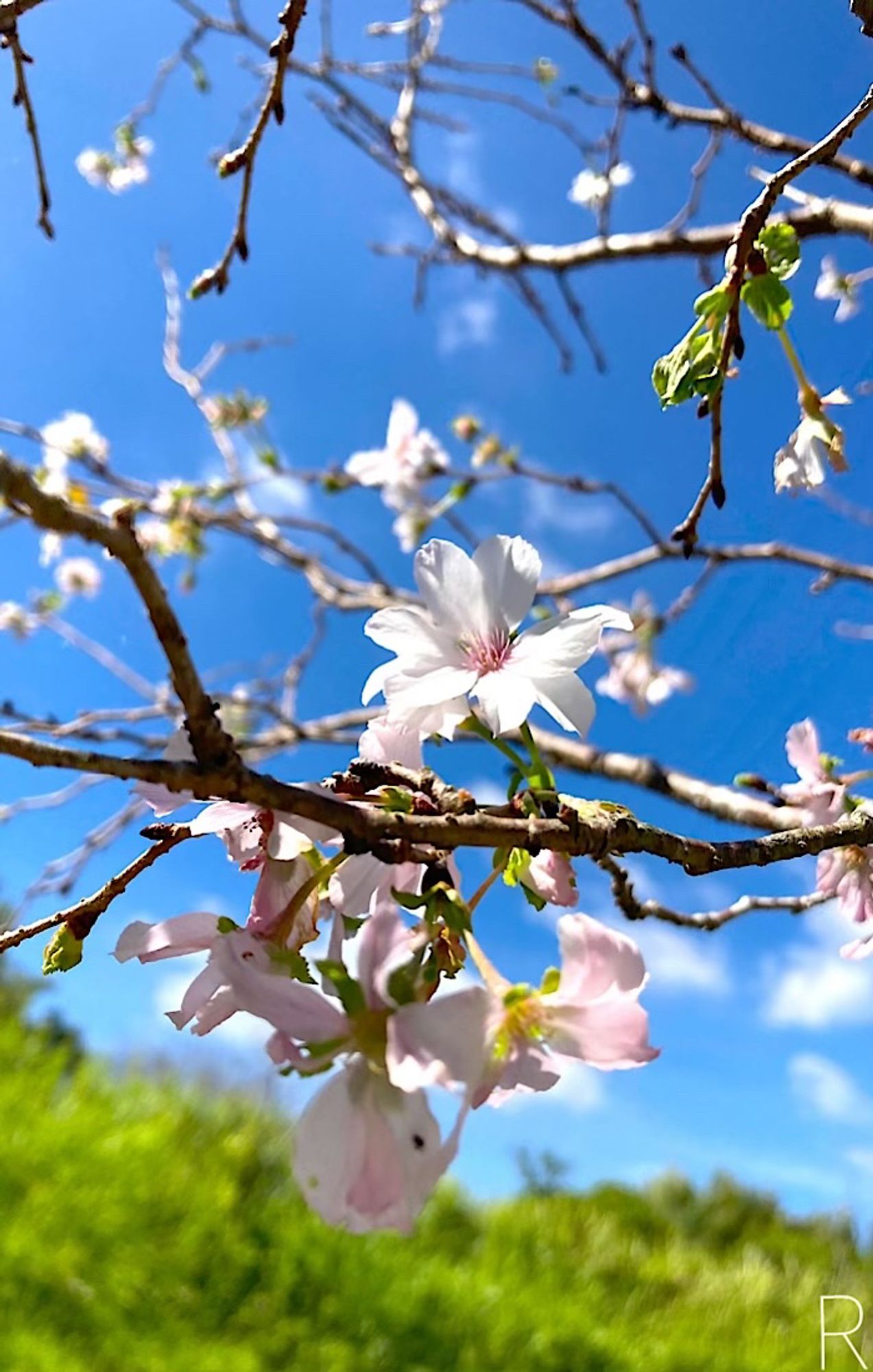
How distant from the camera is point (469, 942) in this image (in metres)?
0.38

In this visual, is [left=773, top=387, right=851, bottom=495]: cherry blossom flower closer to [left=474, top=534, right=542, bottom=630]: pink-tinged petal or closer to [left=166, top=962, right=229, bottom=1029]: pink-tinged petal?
[left=474, top=534, right=542, bottom=630]: pink-tinged petal

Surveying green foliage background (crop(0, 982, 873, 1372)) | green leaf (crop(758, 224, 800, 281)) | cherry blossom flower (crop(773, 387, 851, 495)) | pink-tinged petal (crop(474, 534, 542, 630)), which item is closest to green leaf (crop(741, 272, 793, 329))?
green leaf (crop(758, 224, 800, 281))

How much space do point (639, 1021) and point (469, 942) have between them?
0.07 meters

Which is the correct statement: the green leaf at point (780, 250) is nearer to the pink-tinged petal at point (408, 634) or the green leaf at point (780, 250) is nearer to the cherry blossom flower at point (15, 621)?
the pink-tinged petal at point (408, 634)

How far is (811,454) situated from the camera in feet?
2.37

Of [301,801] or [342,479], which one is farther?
[342,479]

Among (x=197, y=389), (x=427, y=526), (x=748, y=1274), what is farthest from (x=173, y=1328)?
(x=748, y=1274)

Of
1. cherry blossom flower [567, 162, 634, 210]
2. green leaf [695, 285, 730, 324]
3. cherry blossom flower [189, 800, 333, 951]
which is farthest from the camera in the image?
cherry blossom flower [567, 162, 634, 210]

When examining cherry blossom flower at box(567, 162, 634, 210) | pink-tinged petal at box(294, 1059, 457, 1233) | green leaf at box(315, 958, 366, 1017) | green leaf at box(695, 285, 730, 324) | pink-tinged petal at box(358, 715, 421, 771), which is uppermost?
cherry blossom flower at box(567, 162, 634, 210)

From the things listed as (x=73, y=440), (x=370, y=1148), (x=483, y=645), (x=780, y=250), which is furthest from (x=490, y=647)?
(x=73, y=440)

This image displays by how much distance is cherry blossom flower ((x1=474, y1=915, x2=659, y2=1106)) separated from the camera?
0.35 m

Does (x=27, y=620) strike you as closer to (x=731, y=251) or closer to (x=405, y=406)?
(x=405, y=406)

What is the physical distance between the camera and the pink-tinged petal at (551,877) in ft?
1.44

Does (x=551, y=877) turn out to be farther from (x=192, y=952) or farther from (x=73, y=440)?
(x=73, y=440)
